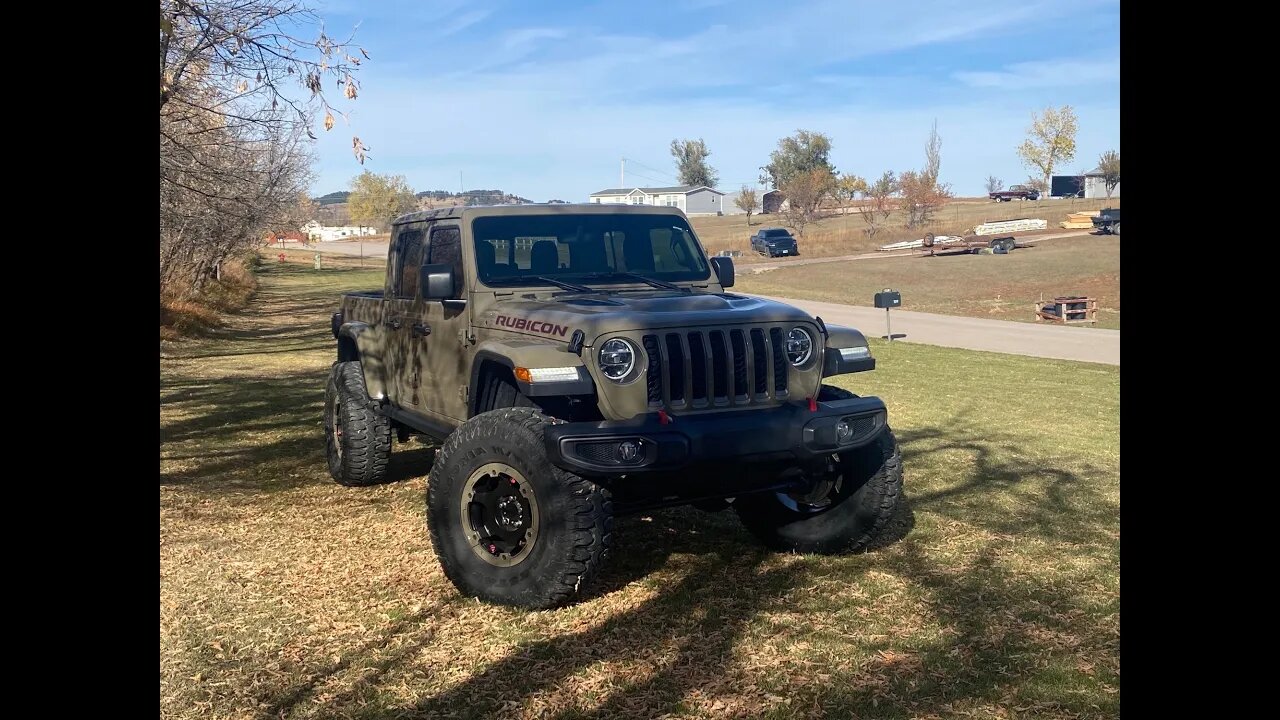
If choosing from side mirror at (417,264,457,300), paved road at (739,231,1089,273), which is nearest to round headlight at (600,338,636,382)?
side mirror at (417,264,457,300)

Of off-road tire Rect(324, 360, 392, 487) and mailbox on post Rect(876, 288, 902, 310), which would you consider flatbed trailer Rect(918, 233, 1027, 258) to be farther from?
off-road tire Rect(324, 360, 392, 487)

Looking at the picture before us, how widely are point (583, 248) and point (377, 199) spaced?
92.9 m

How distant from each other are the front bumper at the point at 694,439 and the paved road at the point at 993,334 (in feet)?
48.8

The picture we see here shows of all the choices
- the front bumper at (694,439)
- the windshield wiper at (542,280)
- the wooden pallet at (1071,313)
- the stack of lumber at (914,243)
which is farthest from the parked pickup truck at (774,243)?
the front bumper at (694,439)

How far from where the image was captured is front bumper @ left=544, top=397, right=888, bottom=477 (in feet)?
14.4

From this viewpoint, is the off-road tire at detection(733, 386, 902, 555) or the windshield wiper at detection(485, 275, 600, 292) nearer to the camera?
the off-road tire at detection(733, 386, 902, 555)

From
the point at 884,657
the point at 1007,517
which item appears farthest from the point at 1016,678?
the point at 1007,517

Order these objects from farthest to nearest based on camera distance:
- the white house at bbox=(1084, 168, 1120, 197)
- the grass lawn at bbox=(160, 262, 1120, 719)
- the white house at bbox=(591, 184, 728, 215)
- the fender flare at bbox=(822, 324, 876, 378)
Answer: the white house at bbox=(591, 184, 728, 215) → the white house at bbox=(1084, 168, 1120, 197) → the fender flare at bbox=(822, 324, 876, 378) → the grass lawn at bbox=(160, 262, 1120, 719)

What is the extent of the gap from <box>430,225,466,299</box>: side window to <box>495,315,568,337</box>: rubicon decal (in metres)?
0.46

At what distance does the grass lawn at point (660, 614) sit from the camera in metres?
3.87

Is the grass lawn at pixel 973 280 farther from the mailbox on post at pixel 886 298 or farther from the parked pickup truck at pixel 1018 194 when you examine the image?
the parked pickup truck at pixel 1018 194

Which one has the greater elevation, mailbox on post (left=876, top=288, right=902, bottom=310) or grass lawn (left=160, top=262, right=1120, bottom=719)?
mailbox on post (left=876, top=288, right=902, bottom=310)
